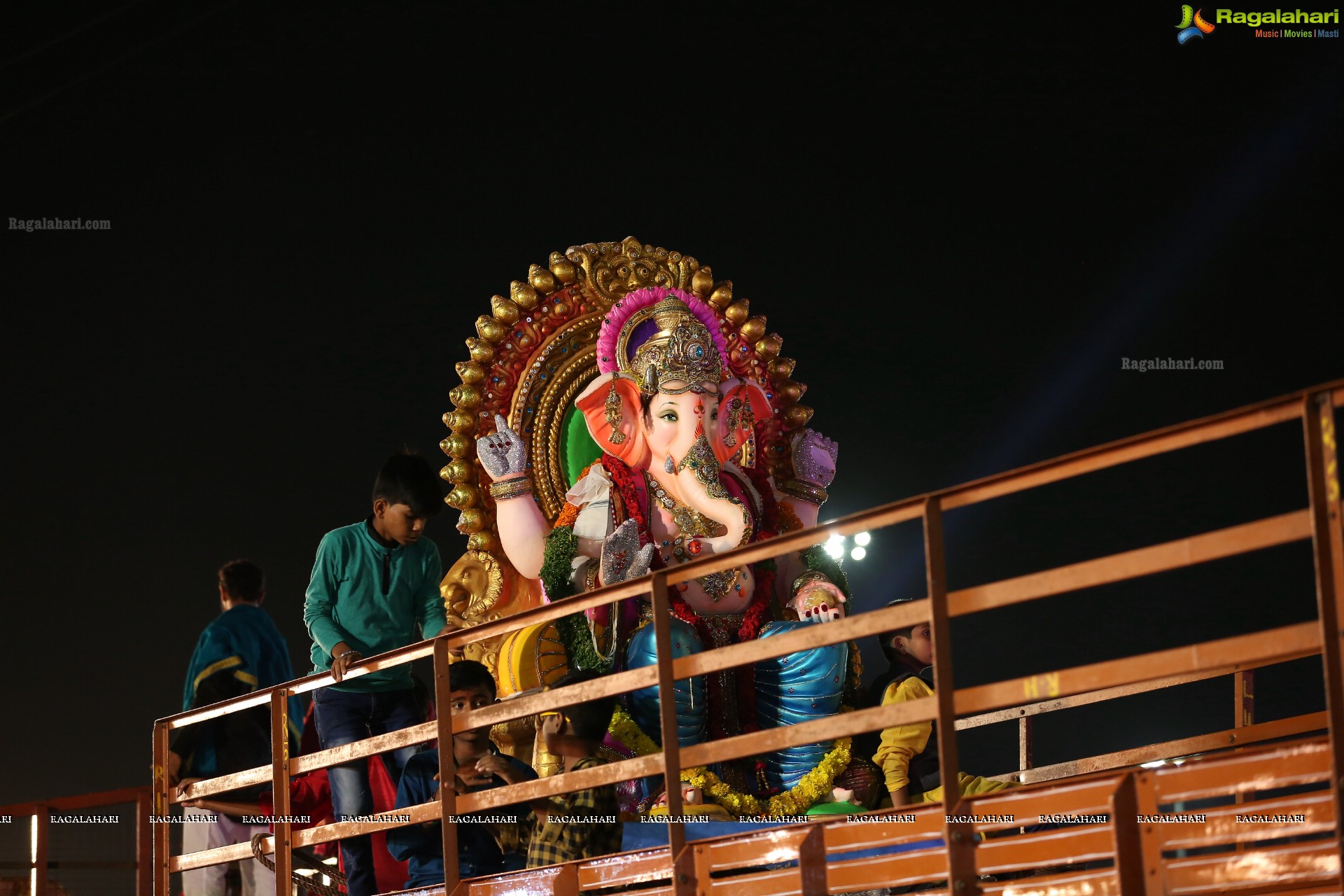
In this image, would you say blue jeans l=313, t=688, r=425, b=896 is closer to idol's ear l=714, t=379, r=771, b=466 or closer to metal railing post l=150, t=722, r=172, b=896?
metal railing post l=150, t=722, r=172, b=896

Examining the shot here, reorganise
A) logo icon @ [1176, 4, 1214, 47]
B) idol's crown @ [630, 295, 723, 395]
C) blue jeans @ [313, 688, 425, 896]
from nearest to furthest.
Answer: blue jeans @ [313, 688, 425, 896], idol's crown @ [630, 295, 723, 395], logo icon @ [1176, 4, 1214, 47]

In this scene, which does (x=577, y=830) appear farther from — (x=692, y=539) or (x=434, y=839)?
(x=692, y=539)

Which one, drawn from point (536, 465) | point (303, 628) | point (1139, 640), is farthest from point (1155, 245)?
point (303, 628)

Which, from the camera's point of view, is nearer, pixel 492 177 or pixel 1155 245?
pixel 1155 245

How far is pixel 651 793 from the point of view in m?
5.33

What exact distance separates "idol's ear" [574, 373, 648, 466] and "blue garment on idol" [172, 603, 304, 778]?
1474 mm

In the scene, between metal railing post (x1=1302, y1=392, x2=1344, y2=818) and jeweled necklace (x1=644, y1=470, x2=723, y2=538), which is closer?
metal railing post (x1=1302, y1=392, x2=1344, y2=818)

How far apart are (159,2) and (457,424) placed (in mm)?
3406

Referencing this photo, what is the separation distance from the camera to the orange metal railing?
2.79 meters

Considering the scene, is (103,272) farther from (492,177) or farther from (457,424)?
(457,424)

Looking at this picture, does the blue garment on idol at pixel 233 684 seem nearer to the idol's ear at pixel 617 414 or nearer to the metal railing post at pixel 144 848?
the metal railing post at pixel 144 848

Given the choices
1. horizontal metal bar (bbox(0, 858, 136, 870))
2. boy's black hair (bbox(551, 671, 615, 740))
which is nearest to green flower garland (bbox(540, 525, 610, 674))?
boy's black hair (bbox(551, 671, 615, 740))

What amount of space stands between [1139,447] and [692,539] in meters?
3.11

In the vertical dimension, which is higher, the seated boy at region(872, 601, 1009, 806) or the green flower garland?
the green flower garland
